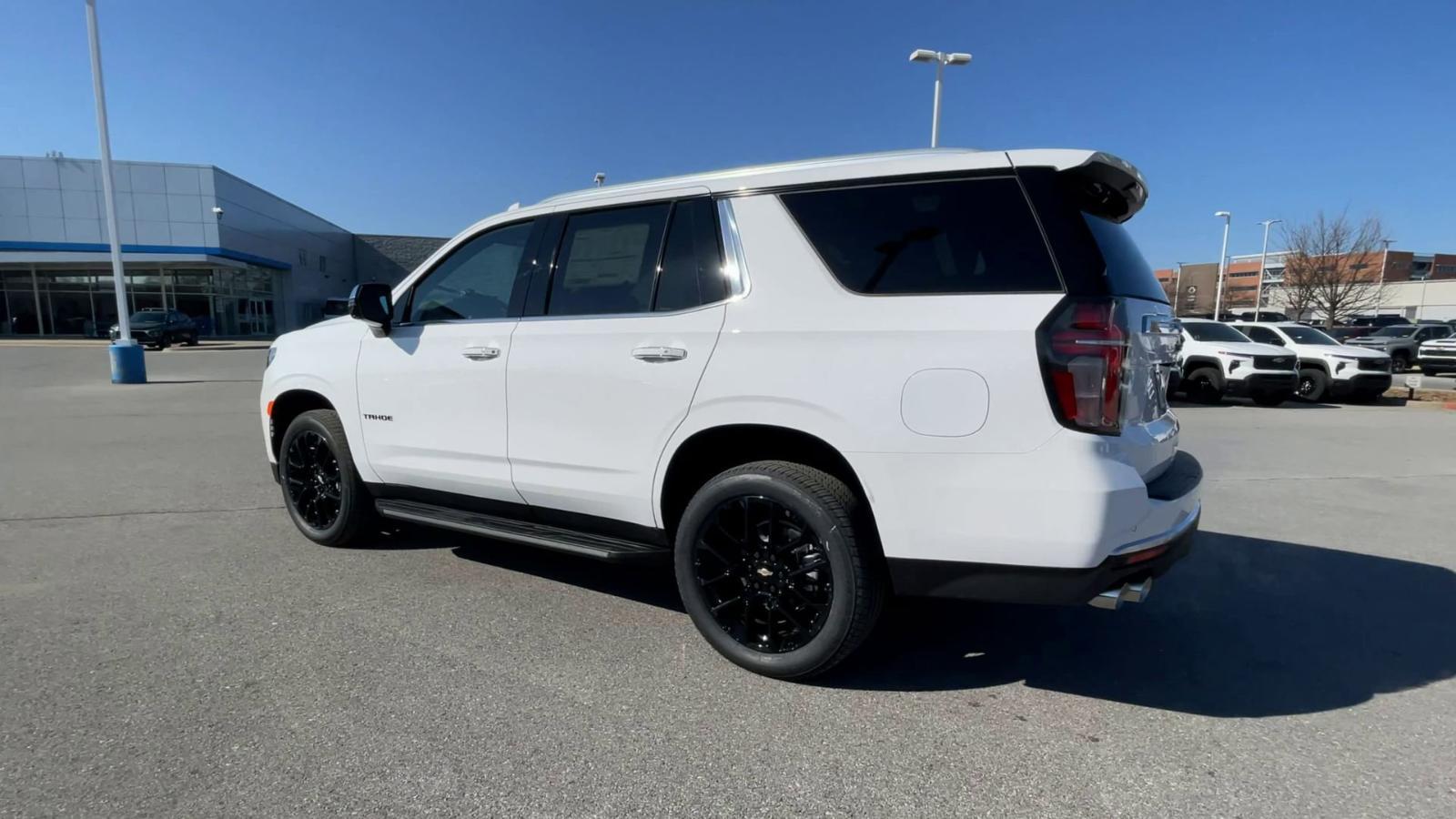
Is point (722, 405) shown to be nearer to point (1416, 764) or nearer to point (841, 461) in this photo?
point (841, 461)

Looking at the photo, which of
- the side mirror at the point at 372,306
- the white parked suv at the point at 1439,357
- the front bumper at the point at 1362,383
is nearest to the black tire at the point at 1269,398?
the front bumper at the point at 1362,383

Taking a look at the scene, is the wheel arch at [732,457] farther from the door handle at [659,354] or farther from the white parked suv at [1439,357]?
the white parked suv at [1439,357]

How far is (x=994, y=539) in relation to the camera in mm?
2518

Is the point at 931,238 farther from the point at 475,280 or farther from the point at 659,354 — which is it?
the point at 475,280

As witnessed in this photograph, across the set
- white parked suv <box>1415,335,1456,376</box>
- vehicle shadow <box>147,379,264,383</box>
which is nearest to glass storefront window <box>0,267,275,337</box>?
vehicle shadow <box>147,379,264,383</box>

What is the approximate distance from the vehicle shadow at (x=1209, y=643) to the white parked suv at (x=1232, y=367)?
10.9 m

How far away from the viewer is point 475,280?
4000mm

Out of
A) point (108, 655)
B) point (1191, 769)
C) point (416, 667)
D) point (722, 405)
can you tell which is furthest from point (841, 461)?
point (108, 655)

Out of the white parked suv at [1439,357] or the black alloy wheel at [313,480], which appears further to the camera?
the white parked suv at [1439,357]

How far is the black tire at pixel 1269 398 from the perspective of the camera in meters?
13.9

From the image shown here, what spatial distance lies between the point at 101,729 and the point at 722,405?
2397mm

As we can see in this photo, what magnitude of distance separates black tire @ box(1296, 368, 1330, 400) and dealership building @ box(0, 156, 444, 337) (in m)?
36.0

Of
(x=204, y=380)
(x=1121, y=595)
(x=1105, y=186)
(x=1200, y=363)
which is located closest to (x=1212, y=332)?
(x=1200, y=363)

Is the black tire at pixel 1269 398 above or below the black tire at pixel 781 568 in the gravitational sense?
below
